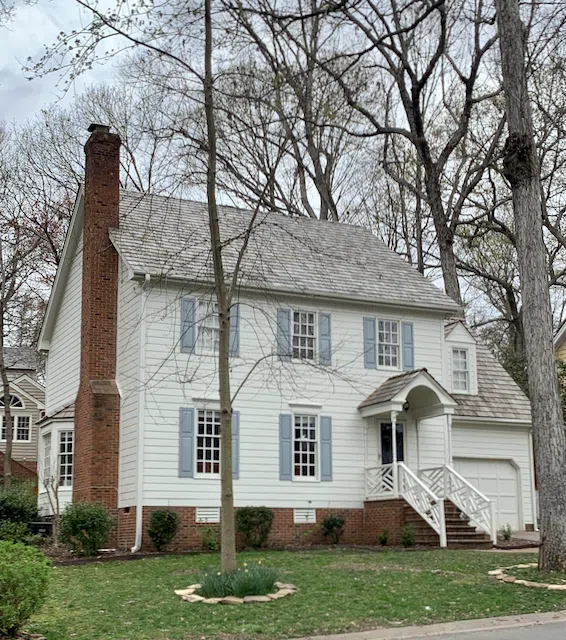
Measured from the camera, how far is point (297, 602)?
1044 cm

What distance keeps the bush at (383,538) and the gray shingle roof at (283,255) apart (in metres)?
5.66

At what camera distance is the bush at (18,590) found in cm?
856

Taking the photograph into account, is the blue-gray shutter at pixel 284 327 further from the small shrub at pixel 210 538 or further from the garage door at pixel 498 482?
the garage door at pixel 498 482

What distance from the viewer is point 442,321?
23016mm

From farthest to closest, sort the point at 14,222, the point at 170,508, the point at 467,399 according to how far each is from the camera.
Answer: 1. the point at 14,222
2. the point at 467,399
3. the point at 170,508

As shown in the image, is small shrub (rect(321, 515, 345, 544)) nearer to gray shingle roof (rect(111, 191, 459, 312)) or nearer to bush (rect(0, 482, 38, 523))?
gray shingle roof (rect(111, 191, 459, 312))

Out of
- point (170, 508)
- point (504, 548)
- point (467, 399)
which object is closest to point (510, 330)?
point (467, 399)

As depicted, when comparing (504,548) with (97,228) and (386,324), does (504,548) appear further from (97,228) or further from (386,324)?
(97,228)

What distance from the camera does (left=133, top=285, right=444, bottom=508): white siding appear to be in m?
18.8

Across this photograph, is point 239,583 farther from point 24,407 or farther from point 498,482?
point 24,407

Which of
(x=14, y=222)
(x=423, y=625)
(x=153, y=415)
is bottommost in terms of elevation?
(x=423, y=625)

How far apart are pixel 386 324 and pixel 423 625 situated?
1332 cm

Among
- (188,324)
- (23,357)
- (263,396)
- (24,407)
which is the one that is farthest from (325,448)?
(23,357)

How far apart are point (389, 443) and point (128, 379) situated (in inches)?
268
